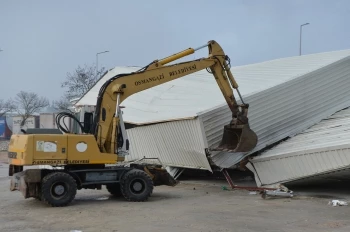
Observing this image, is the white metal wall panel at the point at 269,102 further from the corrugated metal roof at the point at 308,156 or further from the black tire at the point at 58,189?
the black tire at the point at 58,189

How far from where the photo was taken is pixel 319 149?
15750 mm

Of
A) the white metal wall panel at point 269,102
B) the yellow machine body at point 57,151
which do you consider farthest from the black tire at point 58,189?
the white metal wall panel at point 269,102

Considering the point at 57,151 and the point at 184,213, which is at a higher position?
the point at 57,151

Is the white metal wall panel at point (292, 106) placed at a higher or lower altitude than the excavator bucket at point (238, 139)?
higher

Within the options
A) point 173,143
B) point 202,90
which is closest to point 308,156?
point 173,143

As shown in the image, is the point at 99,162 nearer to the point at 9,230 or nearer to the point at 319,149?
the point at 9,230

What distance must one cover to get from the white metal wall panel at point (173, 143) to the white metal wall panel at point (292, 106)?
1.96ft

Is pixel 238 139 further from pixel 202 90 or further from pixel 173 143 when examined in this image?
pixel 202 90

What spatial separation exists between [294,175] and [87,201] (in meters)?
6.95

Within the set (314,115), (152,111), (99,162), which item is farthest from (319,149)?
(152,111)

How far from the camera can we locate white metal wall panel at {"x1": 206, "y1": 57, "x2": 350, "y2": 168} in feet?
59.8

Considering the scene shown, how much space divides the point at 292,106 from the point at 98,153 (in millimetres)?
8916

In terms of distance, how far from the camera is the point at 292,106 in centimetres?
1988

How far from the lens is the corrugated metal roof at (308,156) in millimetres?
15430
